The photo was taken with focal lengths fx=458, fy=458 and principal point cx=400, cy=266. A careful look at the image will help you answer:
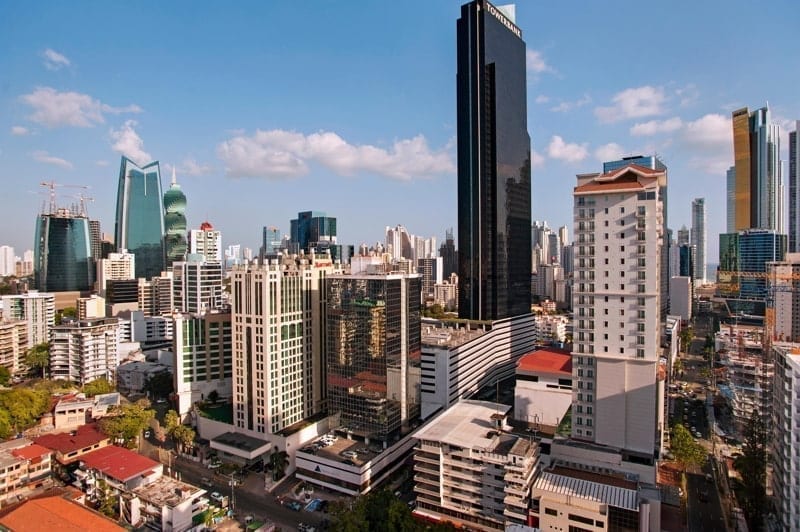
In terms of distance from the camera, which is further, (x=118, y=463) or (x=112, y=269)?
(x=112, y=269)

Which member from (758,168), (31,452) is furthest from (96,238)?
(758,168)

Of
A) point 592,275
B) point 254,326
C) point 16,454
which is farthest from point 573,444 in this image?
point 16,454

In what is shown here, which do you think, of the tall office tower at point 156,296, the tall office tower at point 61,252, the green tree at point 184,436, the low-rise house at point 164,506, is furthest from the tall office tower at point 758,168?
the tall office tower at point 61,252

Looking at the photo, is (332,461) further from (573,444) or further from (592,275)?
(592,275)

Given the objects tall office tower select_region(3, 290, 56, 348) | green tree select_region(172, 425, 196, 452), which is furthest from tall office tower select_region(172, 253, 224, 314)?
green tree select_region(172, 425, 196, 452)

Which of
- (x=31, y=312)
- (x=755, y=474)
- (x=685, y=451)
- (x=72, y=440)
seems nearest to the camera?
(x=755, y=474)

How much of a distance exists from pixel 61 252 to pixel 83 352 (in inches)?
1733

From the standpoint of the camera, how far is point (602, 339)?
90.5 ft

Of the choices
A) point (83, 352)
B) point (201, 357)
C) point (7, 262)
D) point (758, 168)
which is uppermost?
point (758, 168)

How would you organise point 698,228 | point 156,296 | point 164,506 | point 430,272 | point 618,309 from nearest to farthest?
1. point 164,506
2. point 618,309
3. point 156,296
4. point 430,272
5. point 698,228

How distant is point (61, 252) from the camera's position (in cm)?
8269

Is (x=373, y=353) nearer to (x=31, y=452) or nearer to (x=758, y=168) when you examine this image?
(x=31, y=452)

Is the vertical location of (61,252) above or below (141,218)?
below

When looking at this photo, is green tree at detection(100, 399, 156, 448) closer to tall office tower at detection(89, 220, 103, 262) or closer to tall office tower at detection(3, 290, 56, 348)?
tall office tower at detection(3, 290, 56, 348)
